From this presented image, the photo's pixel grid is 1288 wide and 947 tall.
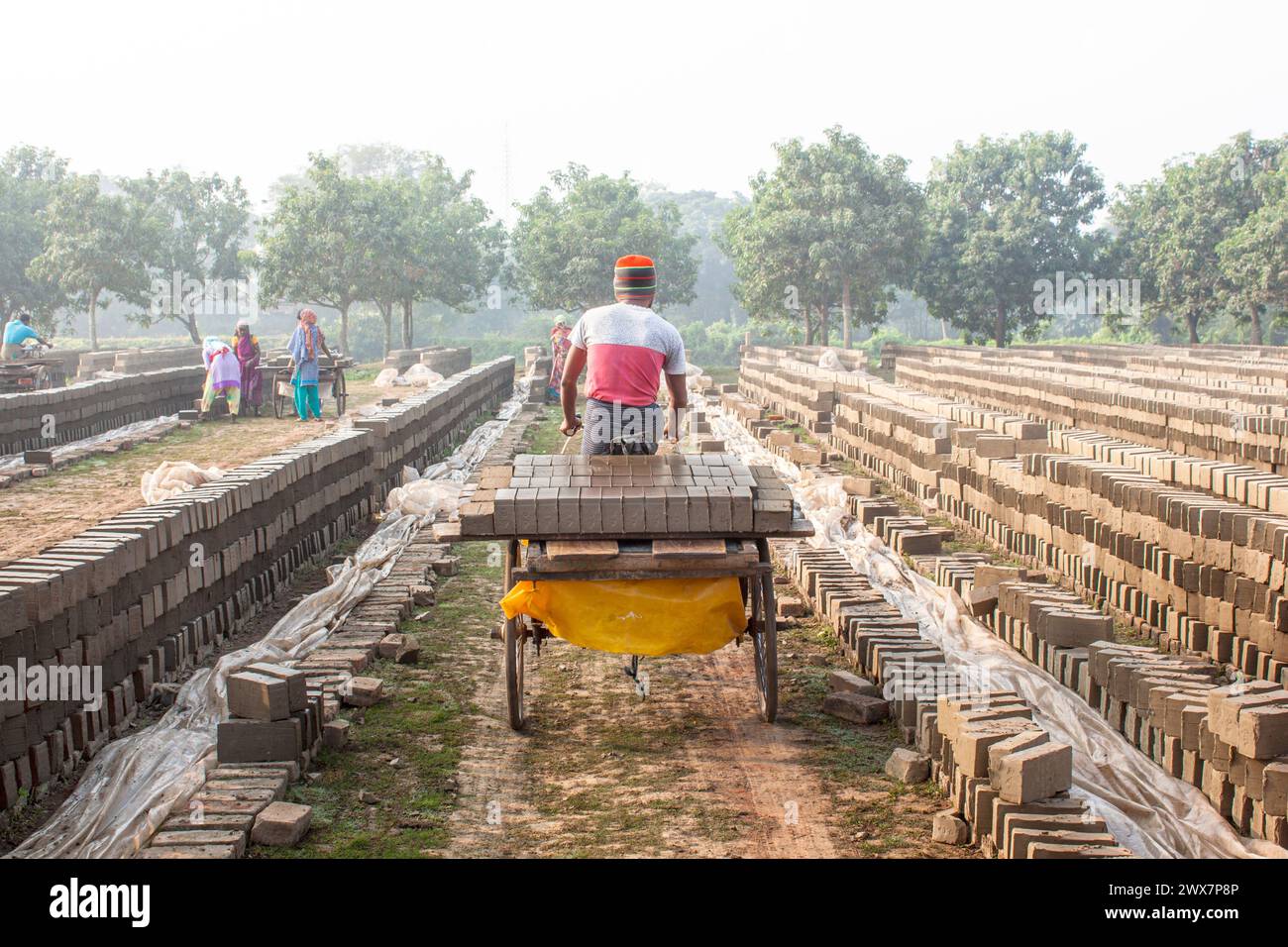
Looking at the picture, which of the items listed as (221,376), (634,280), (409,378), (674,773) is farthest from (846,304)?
(674,773)

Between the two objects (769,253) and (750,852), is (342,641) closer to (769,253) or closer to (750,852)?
(750,852)

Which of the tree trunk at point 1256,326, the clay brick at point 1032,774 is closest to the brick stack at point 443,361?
the tree trunk at point 1256,326

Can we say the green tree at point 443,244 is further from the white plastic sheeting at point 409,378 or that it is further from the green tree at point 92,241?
the white plastic sheeting at point 409,378

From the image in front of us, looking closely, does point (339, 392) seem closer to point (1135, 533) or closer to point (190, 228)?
point (1135, 533)

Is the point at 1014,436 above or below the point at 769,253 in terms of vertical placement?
below

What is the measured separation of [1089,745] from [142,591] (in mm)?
4977

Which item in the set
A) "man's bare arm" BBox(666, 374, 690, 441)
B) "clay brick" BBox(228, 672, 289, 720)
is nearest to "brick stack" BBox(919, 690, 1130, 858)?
"man's bare arm" BBox(666, 374, 690, 441)

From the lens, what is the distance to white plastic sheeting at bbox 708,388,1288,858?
16.5ft

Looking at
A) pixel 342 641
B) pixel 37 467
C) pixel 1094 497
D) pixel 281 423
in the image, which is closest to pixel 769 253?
pixel 281 423

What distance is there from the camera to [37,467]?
15039 millimetres

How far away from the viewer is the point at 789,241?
4031cm

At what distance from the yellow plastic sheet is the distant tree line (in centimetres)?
3275

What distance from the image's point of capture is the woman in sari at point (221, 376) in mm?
20422
